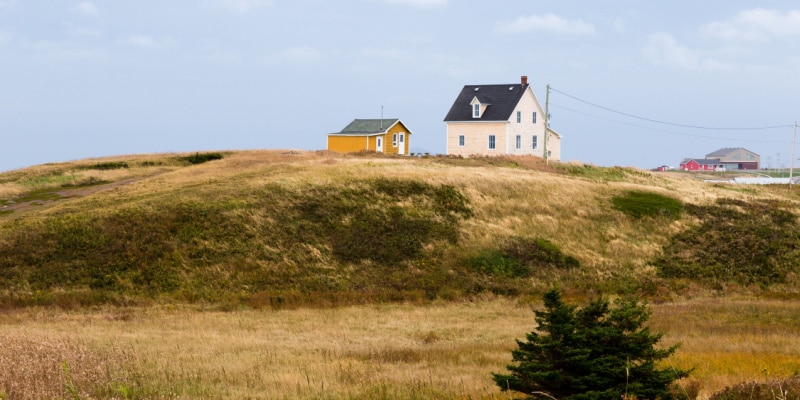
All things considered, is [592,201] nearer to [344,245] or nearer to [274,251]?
[344,245]

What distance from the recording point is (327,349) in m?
21.2

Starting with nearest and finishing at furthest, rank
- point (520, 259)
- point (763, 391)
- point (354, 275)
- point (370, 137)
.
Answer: point (763, 391) → point (354, 275) → point (520, 259) → point (370, 137)

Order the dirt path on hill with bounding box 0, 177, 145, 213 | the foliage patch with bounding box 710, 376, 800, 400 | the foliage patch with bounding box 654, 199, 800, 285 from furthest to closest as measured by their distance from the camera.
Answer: the dirt path on hill with bounding box 0, 177, 145, 213 < the foliage patch with bounding box 654, 199, 800, 285 < the foliage patch with bounding box 710, 376, 800, 400

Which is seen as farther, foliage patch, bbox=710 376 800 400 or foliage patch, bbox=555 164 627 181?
foliage patch, bbox=555 164 627 181

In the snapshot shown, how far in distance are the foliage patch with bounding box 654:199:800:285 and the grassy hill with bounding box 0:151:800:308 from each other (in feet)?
0.49

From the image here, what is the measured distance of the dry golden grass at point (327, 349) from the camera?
13242mm

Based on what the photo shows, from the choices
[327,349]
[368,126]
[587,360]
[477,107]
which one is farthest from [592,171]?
[587,360]

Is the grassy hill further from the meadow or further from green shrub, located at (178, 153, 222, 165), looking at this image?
green shrub, located at (178, 153, 222, 165)

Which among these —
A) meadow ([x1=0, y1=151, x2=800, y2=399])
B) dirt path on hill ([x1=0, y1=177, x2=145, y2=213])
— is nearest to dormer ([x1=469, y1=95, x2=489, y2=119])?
meadow ([x1=0, y1=151, x2=800, y2=399])

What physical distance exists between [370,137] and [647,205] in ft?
115

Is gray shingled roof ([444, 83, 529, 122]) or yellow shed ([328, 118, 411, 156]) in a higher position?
gray shingled roof ([444, 83, 529, 122])

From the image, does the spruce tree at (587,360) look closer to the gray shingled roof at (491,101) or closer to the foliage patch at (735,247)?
the foliage patch at (735,247)

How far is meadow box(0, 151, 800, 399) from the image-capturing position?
617 inches

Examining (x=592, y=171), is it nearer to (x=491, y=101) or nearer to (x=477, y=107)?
(x=491, y=101)
